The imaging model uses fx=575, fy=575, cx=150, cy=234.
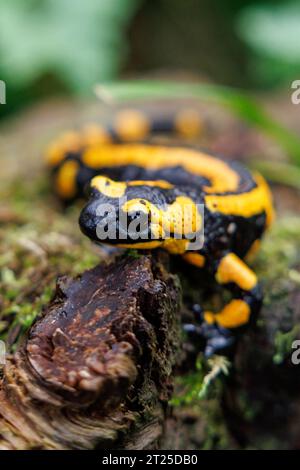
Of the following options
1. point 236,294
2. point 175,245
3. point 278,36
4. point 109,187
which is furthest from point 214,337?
point 278,36

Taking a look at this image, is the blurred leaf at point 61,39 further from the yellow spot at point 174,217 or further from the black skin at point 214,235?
the yellow spot at point 174,217

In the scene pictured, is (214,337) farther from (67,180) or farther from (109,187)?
(67,180)

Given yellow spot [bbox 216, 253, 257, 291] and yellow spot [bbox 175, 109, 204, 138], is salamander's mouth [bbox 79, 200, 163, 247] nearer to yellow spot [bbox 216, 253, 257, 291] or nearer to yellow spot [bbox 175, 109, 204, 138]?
yellow spot [bbox 216, 253, 257, 291]

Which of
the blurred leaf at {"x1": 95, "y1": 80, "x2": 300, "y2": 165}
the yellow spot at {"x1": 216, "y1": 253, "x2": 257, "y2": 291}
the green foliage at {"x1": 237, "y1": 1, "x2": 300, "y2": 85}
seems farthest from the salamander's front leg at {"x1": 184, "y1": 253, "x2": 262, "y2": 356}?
the green foliage at {"x1": 237, "y1": 1, "x2": 300, "y2": 85}

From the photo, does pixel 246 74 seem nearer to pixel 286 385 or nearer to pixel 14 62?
pixel 14 62

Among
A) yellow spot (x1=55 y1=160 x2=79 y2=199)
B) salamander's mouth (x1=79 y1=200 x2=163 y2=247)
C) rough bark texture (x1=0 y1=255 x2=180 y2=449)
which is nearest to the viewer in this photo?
rough bark texture (x1=0 y1=255 x2=180 y2=449)

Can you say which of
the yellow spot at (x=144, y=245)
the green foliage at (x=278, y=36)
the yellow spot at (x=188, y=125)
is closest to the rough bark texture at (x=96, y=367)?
the yellow spot at (x=144, y=245)

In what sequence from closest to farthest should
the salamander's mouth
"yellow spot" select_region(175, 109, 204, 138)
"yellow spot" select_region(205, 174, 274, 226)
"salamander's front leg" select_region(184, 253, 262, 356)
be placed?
the salamander's mouth → "salamander's front leg" select_region(184, 253, 262, 356) → "yellow spot" select_region(205, 174, 274, 226) → "yellow spot" select_region(175, 109, 204, 138)
